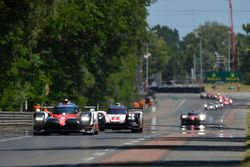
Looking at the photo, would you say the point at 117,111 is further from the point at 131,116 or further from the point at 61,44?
the point at 61,44

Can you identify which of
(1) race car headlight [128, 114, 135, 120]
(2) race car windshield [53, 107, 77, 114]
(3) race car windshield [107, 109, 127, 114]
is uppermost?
(3) race car windshield [107, 109, 127, 114]

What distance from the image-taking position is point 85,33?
70938mm

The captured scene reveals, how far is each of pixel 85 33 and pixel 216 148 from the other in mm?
43410

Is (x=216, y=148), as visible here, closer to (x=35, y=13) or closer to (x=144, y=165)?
(x=144, y=165)

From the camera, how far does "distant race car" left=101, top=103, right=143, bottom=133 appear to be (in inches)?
1816

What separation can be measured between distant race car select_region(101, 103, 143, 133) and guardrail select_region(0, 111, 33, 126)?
5.14 m

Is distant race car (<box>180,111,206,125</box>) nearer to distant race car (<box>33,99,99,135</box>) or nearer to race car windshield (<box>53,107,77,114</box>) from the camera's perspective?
race car windshield (<box>53,107,77,114</box>)

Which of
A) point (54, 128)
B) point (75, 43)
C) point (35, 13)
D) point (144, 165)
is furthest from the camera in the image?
point (75, 43)

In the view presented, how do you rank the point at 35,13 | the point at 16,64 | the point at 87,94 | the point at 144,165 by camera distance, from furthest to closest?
the point at 87,94, the point at 16,64, the point at 35,13, the point at 144,165

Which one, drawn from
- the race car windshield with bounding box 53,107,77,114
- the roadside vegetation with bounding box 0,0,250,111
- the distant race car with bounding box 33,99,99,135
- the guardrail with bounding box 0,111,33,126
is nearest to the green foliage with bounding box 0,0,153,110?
the roadside vegetation with bounding box 0,0,250,111

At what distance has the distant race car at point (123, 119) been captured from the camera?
151 ft

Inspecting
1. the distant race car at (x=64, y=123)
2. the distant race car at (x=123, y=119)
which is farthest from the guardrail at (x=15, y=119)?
the distant race car at (x=64, y=123)

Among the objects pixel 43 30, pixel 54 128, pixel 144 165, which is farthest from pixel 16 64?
pixel 144 165

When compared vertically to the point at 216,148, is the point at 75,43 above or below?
above
